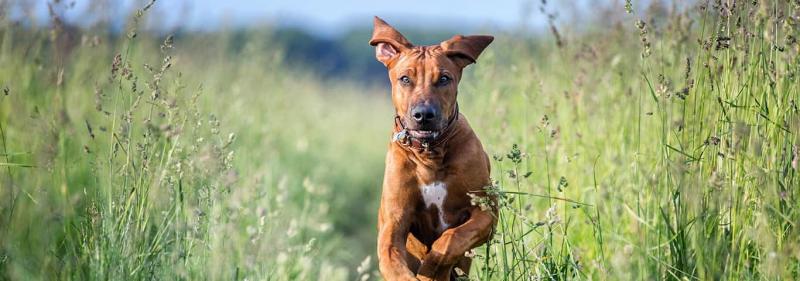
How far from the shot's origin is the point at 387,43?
430 cm

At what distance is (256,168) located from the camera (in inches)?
293

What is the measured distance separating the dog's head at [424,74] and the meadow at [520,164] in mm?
339

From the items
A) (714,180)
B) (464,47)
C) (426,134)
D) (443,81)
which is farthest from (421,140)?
(714,180)

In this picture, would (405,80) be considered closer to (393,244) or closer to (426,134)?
(426,134)

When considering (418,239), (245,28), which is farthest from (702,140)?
(245,28)

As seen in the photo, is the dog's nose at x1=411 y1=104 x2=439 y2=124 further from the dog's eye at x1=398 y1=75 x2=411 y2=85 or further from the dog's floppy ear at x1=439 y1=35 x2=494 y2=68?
the dog's floppy ear at x1=439 y1=35 x2=494 y2=68

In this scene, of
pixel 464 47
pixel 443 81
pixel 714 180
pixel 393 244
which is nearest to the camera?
pixel 714 180

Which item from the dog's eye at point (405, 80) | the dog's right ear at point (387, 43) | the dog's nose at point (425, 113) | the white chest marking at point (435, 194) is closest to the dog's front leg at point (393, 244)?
the white chest marking at point (435, 194)

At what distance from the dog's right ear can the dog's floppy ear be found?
0.20 metres

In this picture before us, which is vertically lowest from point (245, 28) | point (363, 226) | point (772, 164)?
point (363, 226)

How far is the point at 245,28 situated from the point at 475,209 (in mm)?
7363

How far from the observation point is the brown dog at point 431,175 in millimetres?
3820

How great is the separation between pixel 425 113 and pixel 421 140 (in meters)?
0.13

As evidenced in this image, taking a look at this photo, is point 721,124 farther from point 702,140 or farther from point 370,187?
point 370,187
